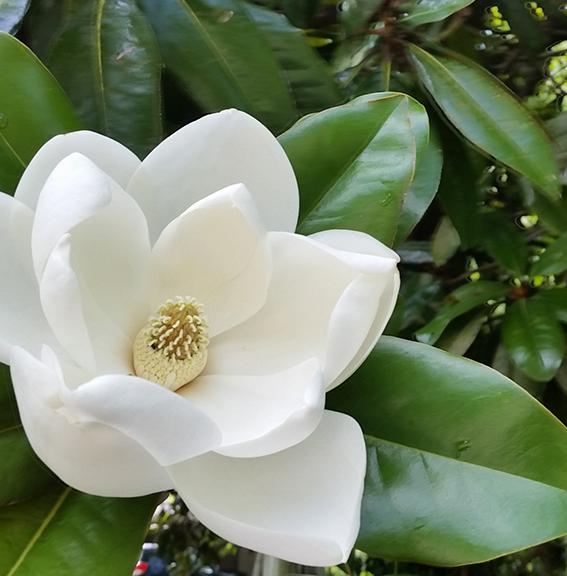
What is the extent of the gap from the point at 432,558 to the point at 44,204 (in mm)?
292

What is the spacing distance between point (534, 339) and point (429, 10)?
40 cm

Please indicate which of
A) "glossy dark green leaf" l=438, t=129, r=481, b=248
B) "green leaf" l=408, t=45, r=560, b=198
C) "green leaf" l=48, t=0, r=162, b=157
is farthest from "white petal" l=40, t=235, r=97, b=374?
"glossy dark green leaf" l=438, t=129, r=481, b=248

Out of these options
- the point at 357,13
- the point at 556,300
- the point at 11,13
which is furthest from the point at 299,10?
the point at 556,300

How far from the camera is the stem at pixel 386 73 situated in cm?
82

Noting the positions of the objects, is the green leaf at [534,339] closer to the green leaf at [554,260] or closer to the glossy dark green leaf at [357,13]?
the green leaf at [554,260]

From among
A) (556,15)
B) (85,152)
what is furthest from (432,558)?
(556,15)

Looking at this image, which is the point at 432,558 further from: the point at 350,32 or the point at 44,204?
the point at 350,32

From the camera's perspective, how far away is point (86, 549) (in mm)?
406

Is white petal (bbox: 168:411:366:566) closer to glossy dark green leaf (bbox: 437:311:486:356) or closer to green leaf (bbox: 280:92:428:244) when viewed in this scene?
green leaf (bbox: 280:92:428:244)

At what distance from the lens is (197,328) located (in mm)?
458

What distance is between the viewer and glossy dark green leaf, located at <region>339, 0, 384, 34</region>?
2.74 ft

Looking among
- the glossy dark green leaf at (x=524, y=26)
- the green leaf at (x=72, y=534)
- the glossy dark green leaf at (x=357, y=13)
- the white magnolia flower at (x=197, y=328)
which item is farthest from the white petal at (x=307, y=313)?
the glossy dark green leaf at (x=524, y=26)

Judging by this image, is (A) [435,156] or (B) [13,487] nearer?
(B) [13,487]

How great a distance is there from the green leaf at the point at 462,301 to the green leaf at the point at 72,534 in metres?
0.53
